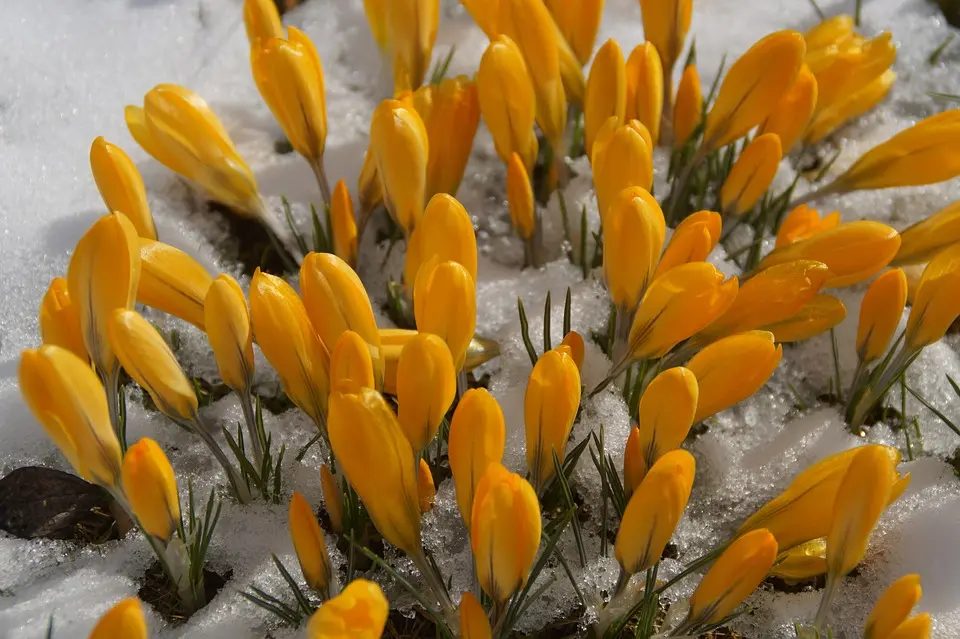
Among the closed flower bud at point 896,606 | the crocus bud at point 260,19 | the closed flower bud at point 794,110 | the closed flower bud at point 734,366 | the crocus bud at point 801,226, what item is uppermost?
the crocus bud at point 260,19

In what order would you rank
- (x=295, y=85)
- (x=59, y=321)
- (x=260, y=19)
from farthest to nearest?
1. (x=260, y=19)
2. (x=295, y=85)
3. (x=59, y=321)

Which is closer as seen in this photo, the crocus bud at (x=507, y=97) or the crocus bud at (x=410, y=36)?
the crocus bud at (x=507, y=97)

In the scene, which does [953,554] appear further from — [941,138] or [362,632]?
[362,632]

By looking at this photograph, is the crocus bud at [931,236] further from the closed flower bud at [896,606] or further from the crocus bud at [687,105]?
the closed flower bud at [896,606]

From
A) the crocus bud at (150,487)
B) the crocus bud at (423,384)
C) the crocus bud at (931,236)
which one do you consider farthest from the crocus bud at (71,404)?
the crocus bud at (931,236)

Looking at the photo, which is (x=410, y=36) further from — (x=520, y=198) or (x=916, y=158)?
(x=916, y=158)

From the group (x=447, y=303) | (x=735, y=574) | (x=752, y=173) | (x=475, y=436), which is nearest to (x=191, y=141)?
(x=447, y=303)

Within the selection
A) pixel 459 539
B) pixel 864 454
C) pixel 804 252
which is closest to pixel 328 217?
pixel 459 539

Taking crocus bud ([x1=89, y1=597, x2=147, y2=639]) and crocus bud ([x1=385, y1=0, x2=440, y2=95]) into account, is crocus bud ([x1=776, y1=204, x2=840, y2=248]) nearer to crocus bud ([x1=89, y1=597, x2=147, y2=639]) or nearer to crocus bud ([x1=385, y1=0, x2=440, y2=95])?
crocus bud ([x1=385, y1=0, x2=440, y2=95])

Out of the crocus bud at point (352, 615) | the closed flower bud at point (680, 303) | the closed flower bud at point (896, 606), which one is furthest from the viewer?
the closed flower bud at point (680, 303)
